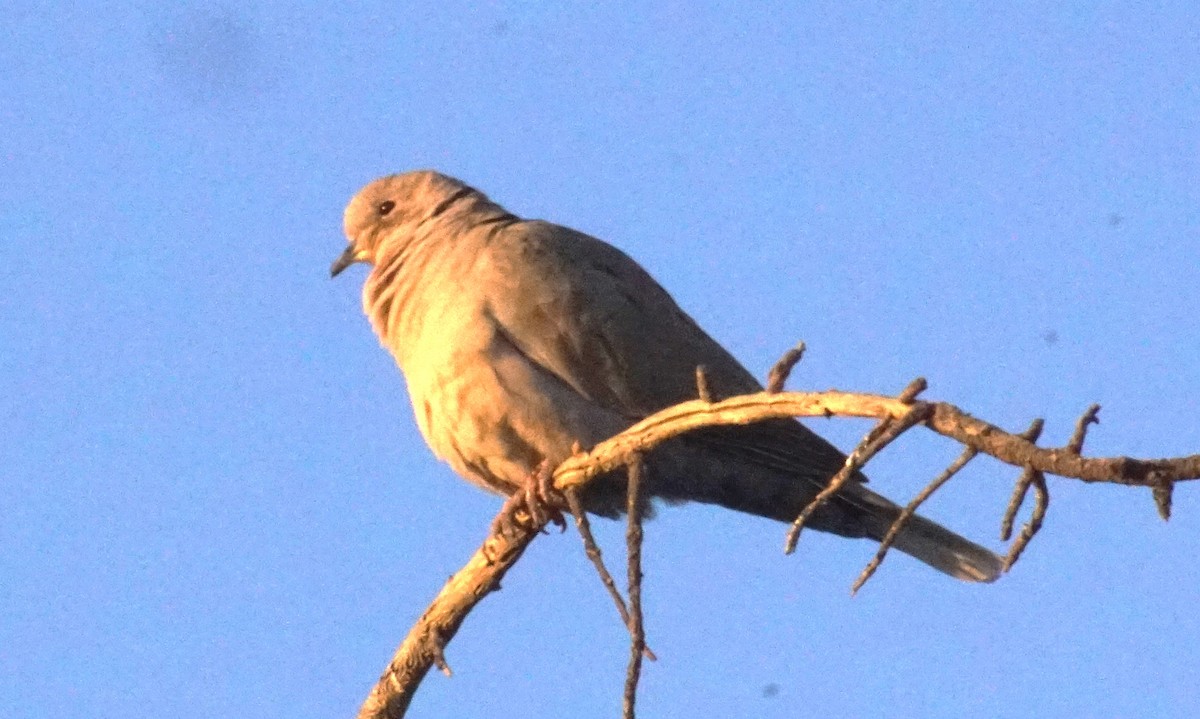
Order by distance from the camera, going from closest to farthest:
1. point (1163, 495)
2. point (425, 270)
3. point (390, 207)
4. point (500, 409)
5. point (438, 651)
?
point (1163, 495), point (438, 651), point (500, 409), point (425, 270), point (390, 207)

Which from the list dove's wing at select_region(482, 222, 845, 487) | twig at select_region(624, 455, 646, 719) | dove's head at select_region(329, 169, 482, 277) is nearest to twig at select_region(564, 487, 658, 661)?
twig at select_region(624, 455, 646, 719)

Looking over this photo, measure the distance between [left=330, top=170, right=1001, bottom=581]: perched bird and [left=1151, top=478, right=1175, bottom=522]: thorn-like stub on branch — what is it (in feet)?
9.82

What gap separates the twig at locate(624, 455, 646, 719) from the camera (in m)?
3.41

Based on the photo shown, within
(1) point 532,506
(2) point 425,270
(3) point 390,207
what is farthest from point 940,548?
(3) point 390,207

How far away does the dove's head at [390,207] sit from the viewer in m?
6.94

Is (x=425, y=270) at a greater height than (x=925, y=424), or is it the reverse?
(x=425, y=270)

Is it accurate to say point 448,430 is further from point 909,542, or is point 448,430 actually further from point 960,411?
point 960,411

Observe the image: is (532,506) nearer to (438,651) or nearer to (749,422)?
(438,651)

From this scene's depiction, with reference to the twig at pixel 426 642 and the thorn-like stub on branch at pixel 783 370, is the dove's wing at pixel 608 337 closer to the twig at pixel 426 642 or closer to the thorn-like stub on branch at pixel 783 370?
the twig at pixel 426 642

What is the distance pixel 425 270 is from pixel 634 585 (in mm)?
2944

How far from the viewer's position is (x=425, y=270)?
6266 mm

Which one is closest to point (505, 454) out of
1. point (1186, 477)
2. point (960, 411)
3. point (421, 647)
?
point (421, 647)

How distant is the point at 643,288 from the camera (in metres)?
6.29

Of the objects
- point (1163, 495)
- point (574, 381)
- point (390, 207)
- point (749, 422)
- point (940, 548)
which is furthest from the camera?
point (390, 207)
